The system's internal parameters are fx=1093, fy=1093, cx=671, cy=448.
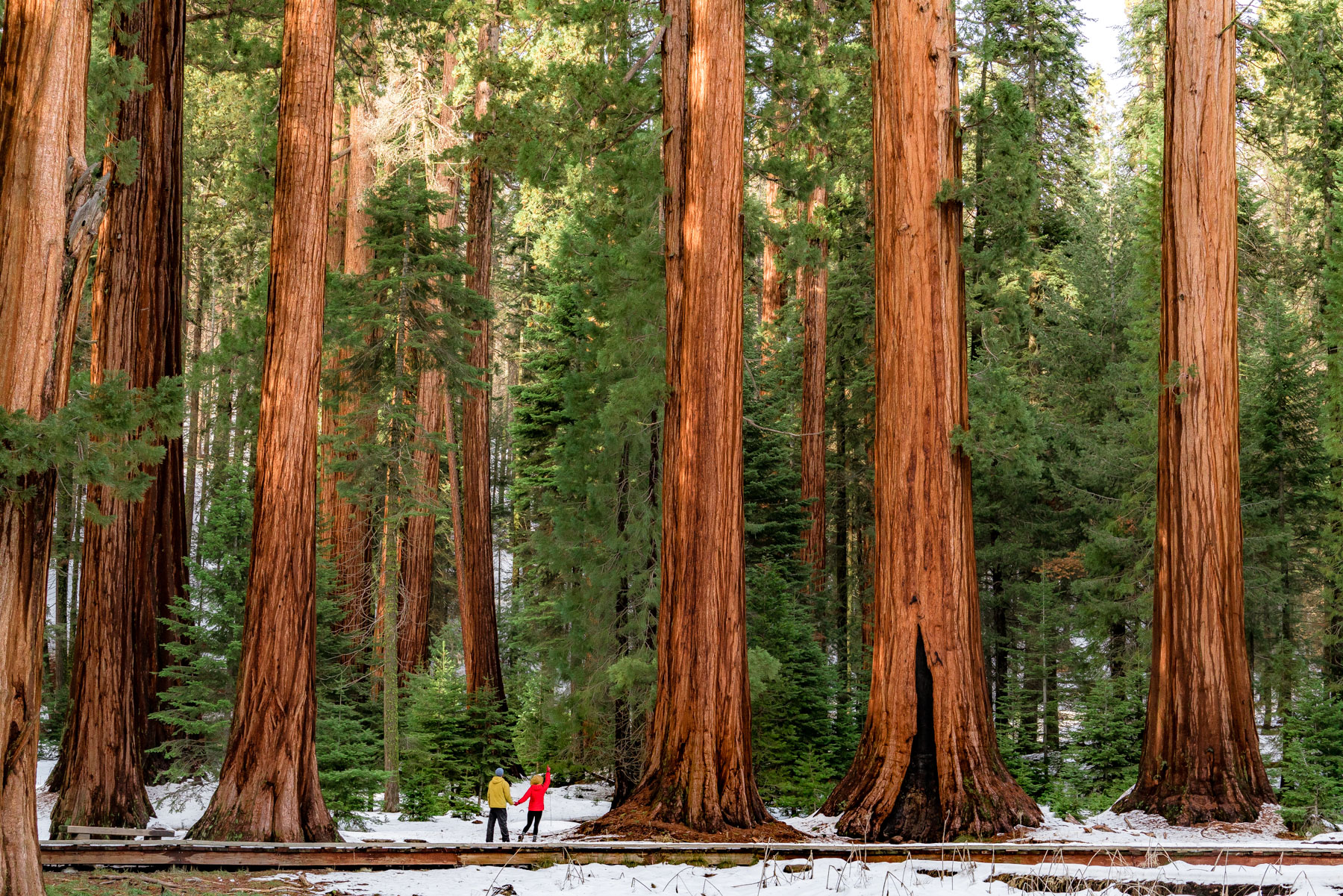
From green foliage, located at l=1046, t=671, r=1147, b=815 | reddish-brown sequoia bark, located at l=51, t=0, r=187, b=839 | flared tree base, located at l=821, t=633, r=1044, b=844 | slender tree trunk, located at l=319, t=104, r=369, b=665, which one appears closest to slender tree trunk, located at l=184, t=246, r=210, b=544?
slender tree trunk, located at l=319, t=104, r=369, b=665

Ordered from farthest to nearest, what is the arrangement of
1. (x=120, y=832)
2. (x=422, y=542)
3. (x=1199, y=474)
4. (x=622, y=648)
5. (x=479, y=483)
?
1. (x=422, y=542)
2. (x=479, y=483)
3. (x=622, y=648)
4. (x=1199, y=474)
5. (x=120, y=832)

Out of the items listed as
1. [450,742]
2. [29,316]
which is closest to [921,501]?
[29,316]

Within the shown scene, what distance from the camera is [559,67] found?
13.6m

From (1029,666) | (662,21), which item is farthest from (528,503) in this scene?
(662,21)

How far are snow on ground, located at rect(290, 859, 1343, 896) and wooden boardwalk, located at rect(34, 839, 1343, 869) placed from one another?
14 centimetres

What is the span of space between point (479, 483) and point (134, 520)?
7.44m

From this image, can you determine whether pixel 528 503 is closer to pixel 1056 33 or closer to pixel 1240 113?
pixel 1056 33

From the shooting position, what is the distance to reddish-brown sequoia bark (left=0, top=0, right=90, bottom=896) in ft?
19.3

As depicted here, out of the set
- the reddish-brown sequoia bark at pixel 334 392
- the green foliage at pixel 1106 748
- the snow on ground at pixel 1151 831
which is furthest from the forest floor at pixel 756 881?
the reddish-brown sequoia bark at pixel 334 392

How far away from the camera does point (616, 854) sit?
824cm

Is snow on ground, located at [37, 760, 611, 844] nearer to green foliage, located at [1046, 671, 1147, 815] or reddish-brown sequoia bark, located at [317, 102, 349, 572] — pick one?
reddish-brown sequoia bark, located at [317, 102, 349, 572]

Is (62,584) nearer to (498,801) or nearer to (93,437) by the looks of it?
(498,801)

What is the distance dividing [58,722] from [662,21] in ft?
50.9

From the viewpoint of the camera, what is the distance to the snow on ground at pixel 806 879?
22.9 ft
